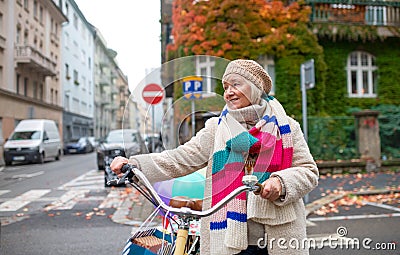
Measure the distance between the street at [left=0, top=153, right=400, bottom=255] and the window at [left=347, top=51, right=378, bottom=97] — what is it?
843 cm

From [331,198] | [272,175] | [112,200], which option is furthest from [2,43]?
[272,175]

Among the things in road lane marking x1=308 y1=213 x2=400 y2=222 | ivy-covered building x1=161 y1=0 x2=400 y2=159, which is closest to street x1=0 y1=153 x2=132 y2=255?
road lane marking x1=308 y1=213 x2=400 y2=222

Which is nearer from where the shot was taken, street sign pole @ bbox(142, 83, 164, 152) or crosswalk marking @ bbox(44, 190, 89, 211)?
street sign pole @ bbox(142, 83, 164, 152)

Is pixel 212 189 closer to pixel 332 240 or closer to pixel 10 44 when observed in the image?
pixel 332 240

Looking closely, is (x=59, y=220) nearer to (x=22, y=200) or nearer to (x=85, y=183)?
(x=22, y=200)

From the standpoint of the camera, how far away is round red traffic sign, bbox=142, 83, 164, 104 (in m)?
1.77

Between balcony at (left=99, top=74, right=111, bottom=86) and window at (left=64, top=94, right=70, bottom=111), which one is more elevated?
balcony at (left=99, top=74, right=111, bottom=86)

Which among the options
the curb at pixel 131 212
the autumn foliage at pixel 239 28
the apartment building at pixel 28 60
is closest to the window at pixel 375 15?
the autumn foliage at pixel 239 28

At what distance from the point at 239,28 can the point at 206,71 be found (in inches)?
507

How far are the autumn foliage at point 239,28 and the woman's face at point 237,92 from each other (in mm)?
12311

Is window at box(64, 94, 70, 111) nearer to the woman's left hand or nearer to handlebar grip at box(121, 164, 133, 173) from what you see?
handlebar grip at box(121, 164, 133, 173)

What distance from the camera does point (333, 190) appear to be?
27.6 feet

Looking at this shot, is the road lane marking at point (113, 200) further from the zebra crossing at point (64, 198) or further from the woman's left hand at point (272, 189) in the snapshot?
the woman's left hand at point (272, 189)

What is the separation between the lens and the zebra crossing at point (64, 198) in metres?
7.38
